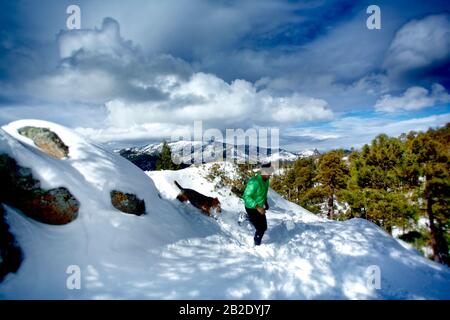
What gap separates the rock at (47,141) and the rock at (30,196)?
1940 mm

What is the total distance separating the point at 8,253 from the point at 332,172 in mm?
32499

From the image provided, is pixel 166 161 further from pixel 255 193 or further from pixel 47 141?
pixel 255 193

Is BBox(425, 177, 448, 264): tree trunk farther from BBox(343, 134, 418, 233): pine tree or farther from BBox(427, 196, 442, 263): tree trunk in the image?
BBox(343, 134, 418, 233): pine tree

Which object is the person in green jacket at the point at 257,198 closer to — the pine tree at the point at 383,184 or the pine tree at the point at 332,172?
the pine tree at the point at 383,184

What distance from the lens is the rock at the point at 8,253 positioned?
14.5 ft

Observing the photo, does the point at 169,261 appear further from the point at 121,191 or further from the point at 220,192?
the point at 220,192

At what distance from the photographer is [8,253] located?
15.0ft

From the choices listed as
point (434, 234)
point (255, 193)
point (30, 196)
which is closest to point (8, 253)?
point (30, 196)

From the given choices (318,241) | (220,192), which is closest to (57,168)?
(318,241)

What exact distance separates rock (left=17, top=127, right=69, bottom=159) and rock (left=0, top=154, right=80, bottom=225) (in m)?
1.94

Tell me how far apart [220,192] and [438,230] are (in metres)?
13.3

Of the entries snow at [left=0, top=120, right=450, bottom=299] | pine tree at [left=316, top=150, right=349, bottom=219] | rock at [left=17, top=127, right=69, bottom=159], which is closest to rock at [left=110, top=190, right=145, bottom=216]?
snow at [left=0, top=120, right=450, bottom=299]

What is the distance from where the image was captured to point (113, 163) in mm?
8727

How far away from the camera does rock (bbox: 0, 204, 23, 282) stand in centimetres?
442
